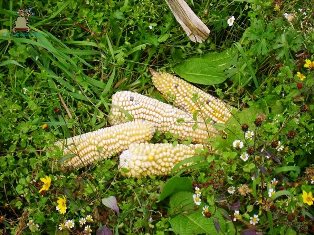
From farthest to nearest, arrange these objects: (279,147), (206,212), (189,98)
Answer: (189,98)
(279,147)
(206,212)

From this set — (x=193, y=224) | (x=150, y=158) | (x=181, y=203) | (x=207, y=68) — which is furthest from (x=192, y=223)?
(x=207, y=68)

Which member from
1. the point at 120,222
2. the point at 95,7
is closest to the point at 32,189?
the point at 120,222

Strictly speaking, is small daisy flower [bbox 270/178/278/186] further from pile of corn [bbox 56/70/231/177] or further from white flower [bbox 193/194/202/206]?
pile of corn [bbox 56/70/231/177]

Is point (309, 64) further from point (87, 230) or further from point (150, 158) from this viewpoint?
point (87, 230)

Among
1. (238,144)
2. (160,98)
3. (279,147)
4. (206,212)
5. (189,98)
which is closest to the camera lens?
(206,212)

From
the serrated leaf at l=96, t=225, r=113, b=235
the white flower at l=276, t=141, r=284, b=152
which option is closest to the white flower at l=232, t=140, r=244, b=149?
the white flower at l=276, t=141, r=284, b=152

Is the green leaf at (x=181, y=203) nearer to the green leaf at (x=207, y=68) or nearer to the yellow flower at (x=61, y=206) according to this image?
the yellow flower at (x=61, y=206)
